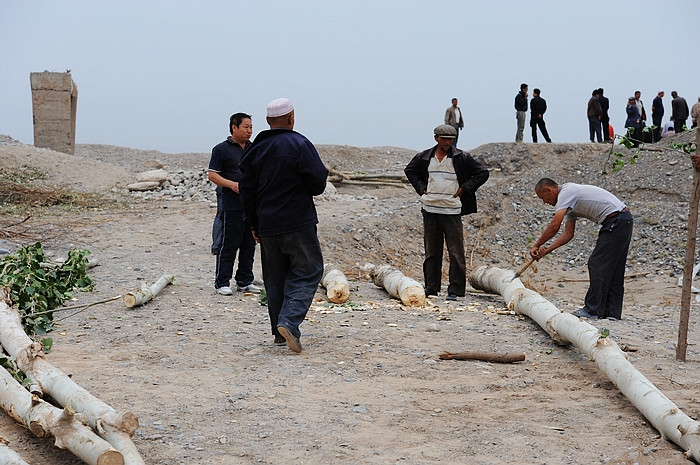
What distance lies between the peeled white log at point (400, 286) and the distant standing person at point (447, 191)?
465mm

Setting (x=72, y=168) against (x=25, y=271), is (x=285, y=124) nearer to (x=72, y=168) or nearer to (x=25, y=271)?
(x=25, y=271)

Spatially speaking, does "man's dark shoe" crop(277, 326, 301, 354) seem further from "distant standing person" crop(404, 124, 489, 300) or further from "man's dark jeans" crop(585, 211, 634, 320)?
"man's dark jeans" crop(585, 211, 634, 320)

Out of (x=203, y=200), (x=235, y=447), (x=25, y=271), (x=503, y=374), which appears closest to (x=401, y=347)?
(x=503, y=374)

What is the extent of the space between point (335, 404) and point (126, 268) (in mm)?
5694

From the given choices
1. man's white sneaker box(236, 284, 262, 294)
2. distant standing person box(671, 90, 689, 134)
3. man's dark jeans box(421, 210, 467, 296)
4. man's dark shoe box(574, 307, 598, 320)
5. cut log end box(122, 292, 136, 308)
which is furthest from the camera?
distant standing person box(671, 90, 689, 134)

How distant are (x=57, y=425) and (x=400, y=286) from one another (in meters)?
4.89

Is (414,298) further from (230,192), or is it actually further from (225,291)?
(230,192)

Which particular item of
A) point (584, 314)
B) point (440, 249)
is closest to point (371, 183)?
point (440, 249)

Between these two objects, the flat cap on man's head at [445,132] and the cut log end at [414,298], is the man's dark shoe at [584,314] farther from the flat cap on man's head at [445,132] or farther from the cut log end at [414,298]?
the flat cap on man's head at [445,132]

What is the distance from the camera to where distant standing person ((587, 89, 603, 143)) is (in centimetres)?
2186

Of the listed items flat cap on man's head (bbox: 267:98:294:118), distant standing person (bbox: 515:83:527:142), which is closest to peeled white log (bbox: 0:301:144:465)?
flat cap on man's head (bbox: 267:98:294:118)

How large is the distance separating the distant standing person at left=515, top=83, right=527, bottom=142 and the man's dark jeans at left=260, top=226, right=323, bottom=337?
17.3 meters

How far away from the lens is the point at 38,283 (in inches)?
257

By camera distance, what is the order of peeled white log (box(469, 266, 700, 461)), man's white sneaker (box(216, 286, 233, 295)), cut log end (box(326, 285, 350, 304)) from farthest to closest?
man's white sneaker (box(216, 286, 233, 295)), cut log end (box(326, 285, 350, 304)), peeled white log (box(469, 266, 700, 461))
